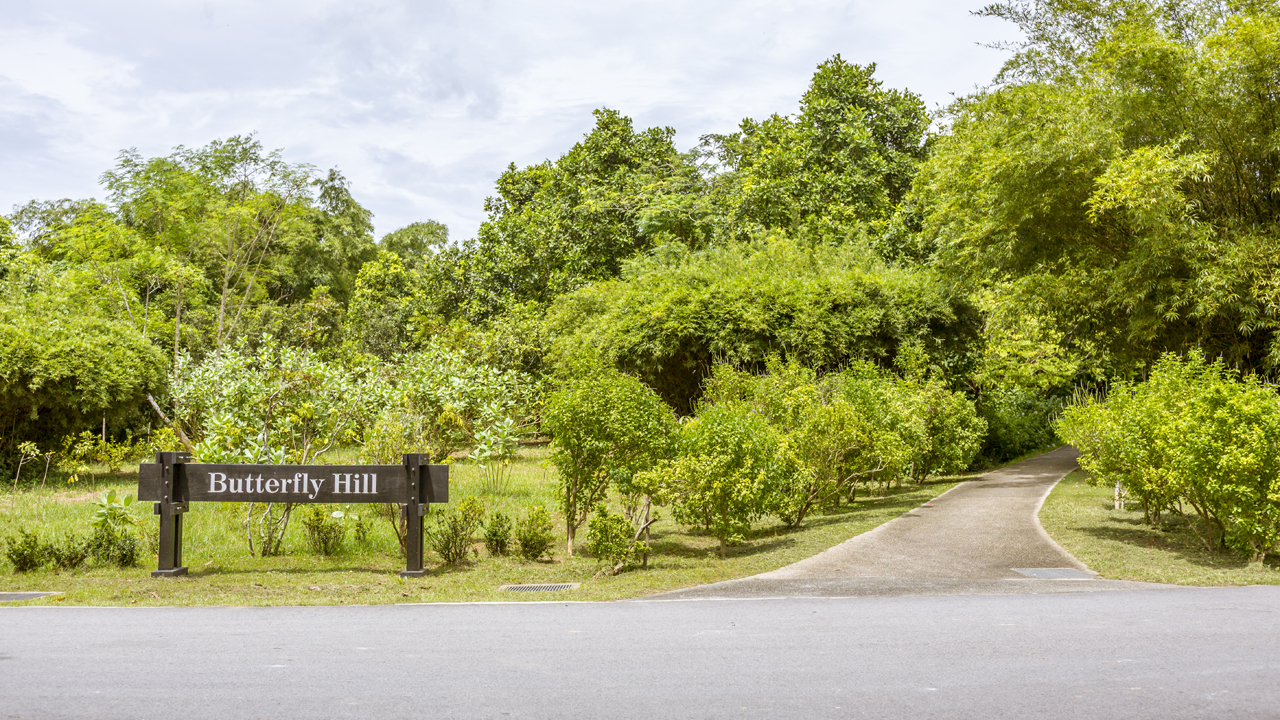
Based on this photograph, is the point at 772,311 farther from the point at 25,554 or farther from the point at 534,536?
the point at 25,554

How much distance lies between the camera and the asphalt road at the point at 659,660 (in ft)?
14.5

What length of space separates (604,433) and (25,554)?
20.7 feet

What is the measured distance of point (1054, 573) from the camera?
8.84 metres

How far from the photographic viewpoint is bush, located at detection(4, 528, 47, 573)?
9109 mm

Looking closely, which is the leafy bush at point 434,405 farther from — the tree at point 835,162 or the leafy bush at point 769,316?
the tree at point 835,162

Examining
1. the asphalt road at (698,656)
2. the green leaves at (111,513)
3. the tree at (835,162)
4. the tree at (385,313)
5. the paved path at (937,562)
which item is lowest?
the paved path at (937,562)

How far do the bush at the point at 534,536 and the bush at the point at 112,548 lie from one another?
425 cm

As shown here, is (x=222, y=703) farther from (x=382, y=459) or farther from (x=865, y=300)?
(x=865, y=300)

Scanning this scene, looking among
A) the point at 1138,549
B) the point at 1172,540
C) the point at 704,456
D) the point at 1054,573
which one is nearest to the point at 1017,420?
the point at 1172,540

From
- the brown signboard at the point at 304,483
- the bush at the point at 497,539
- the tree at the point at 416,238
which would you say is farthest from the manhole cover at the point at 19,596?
the tree at the point at 416,238

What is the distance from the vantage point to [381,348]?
34.9 meters

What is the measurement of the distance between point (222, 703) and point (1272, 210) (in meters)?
18.2

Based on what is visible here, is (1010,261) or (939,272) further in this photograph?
(939,272)

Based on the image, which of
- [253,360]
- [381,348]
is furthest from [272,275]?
[253,360]
